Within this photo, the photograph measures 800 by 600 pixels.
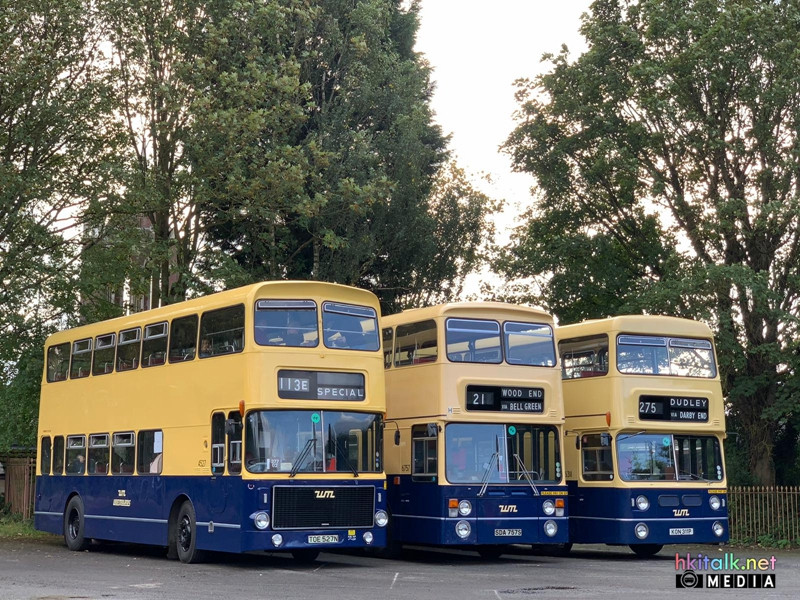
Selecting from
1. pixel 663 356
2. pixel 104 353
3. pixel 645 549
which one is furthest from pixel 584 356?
pixel 104 353

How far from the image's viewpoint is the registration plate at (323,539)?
62.2 ft

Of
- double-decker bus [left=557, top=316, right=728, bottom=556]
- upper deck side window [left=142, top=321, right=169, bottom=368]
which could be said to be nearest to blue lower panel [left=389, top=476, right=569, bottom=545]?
double-decker bus [left=557, top=316, right=728, bottom=556]

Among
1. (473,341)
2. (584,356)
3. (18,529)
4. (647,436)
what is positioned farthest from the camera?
(18,529)

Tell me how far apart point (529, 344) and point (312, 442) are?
459 cm

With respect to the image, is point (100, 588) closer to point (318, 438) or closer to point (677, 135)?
point (318, 438)

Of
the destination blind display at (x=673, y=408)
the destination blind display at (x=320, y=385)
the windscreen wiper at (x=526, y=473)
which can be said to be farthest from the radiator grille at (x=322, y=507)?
the destination blind display at (x=673, y=408)

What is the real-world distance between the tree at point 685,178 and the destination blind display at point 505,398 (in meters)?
9.93

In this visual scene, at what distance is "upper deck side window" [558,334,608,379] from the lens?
74.4ft

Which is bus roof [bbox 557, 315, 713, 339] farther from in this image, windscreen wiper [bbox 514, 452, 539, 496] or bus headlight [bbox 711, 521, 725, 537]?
bus headlight [bbox 711, 521, 725, 537]

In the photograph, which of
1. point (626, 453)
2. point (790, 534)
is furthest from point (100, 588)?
point (790, 534)

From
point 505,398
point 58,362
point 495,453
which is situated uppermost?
point 58,362

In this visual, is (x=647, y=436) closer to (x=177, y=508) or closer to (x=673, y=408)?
(x=673, y=408)

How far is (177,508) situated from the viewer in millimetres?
20938

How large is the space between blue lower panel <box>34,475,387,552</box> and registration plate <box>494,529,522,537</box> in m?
2.03
